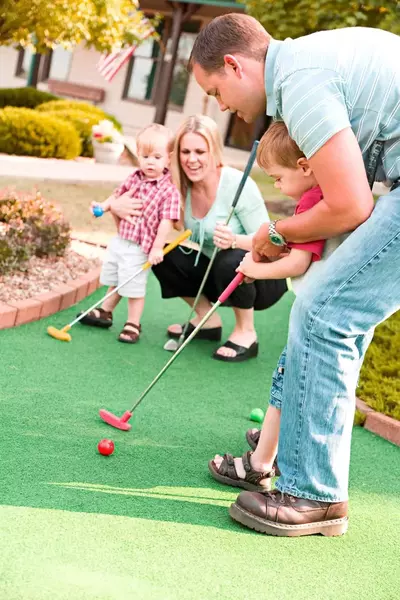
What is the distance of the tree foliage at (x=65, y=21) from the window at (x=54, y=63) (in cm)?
830

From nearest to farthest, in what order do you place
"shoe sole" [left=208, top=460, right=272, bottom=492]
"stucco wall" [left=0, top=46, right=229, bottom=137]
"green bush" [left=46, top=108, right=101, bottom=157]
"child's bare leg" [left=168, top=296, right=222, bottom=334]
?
"shoe sole" [left=208, top=460, right=272, bottom=492] < "child's bare leg" [left=168, top=296, right=222, bottom=334] < "green bush" [left=46, top=108, right=101, bottom=157] < "stucco wall" [left=0, top=46, right=229, bottom=137]

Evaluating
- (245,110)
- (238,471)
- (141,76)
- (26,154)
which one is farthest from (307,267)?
(141,76)

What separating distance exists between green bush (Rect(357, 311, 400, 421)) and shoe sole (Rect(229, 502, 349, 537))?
1377mm

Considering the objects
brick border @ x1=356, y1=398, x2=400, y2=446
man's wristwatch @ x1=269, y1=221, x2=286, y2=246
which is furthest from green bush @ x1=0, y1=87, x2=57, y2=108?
man's wristwatch @ x1=269, y1=221, x2=286, y2=246

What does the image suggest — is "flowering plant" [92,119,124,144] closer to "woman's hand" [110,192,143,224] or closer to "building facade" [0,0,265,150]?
"building facade" [0,0,265,150]

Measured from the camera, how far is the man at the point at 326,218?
2.39m

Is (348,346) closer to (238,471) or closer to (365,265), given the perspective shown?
(365,265)

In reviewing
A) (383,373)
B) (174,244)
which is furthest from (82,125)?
(383,373)

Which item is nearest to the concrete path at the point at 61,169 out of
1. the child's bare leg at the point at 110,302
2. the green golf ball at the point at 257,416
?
the child's bare leg at the point at 110,302

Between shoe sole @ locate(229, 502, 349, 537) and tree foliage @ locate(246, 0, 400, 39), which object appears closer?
shoe sole @ locate(229, 502, 349, 537)

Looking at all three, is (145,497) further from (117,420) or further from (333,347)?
(333,347)

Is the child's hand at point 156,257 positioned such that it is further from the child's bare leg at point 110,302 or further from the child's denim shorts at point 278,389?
the child's denim shorts at point 278,389

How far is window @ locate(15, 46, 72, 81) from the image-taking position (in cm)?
2208

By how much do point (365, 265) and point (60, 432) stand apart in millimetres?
1371
